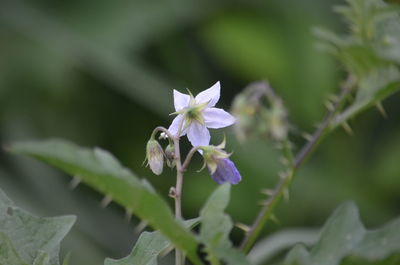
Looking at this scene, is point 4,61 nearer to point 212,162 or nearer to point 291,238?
point 291,238

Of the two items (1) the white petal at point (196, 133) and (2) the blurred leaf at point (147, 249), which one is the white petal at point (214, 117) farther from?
(2) the blurred leaf at point (147, 249)

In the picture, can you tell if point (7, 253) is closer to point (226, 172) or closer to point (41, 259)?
point (41, 259)

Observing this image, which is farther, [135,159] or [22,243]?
[135,159]

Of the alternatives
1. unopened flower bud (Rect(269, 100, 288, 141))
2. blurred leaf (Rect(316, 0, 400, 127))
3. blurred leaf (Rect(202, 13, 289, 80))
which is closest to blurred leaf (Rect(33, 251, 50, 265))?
blurred leaf (Rect(316, 0, 400, 127))

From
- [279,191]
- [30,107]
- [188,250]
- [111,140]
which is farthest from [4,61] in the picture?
[188,250]

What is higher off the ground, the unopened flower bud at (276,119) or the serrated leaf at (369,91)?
the serrated leaf at (369,91)

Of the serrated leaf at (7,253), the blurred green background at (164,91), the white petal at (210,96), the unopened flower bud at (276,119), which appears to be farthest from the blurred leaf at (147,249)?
the blurred green background at (164,91)
